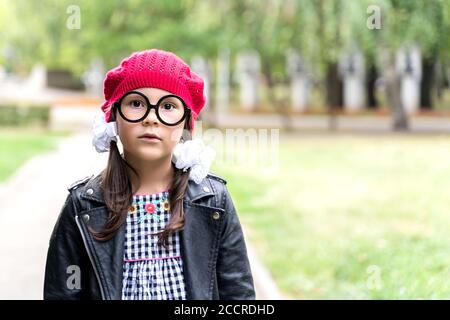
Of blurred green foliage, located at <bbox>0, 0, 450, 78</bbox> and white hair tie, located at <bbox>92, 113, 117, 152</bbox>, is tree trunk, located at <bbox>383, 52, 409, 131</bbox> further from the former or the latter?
white hair tie, located at <bbox>92, 113, 117, 152</bbox>

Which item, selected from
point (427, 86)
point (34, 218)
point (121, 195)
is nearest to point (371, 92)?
point (427, 86)

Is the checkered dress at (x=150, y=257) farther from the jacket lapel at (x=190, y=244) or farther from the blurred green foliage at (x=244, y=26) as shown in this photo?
the blurred green foliage at (x=244, y=26)

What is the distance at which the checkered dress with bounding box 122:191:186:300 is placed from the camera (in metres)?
2.63

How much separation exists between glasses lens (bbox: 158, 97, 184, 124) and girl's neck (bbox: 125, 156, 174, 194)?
5.8 inches

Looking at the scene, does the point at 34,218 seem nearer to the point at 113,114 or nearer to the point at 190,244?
the point at 113,114

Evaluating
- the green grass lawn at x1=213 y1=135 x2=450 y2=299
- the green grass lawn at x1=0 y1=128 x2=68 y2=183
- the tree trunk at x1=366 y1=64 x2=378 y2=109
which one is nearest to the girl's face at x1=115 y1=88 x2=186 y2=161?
the green grass lawn at x1=213 y1=135 x2=450 y2=299

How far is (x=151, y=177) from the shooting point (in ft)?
8.95

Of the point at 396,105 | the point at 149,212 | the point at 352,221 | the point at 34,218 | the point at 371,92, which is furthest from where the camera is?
the point at 371,92

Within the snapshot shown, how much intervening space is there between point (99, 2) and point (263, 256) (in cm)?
1738

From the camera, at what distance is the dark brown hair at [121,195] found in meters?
2.62

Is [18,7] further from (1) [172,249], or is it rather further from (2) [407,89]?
(1) [172,249]

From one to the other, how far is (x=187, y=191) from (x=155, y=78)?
367 millimetres

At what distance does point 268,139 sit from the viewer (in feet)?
77.0

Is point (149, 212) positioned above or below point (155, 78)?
below
